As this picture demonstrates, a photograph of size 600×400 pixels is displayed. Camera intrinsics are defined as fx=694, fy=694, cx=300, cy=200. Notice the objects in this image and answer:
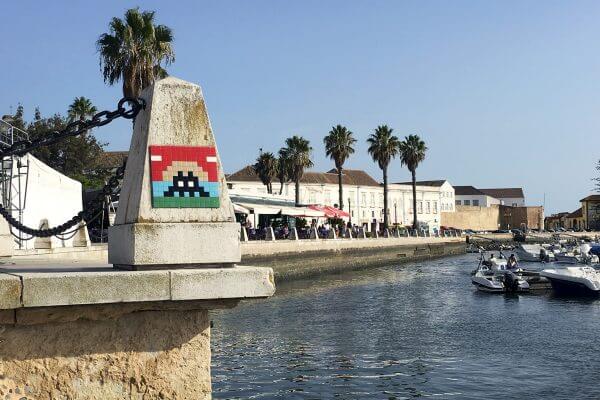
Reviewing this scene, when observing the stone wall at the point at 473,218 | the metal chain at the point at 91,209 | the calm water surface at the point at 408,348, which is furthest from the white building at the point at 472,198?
the metal chain at the point at 91,209

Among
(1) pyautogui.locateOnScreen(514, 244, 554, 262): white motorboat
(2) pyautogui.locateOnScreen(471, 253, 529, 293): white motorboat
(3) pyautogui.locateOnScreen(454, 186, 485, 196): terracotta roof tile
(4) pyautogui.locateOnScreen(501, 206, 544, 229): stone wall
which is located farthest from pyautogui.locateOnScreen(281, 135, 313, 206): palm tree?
(3) pyautogui.locateOnScreen(454, 186, 485, 196): terracotta roof tile

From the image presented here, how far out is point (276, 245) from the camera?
142ft

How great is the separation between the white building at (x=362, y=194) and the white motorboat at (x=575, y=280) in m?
45.7

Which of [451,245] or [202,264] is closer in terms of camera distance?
[202,264]

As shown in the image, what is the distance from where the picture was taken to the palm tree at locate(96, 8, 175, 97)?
3097 centimetres

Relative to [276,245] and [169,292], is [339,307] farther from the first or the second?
[169,292]

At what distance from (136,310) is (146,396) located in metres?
0.54

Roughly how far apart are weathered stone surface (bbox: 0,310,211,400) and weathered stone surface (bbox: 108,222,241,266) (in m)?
0.35

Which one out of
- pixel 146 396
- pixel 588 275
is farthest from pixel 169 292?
pixel 588 275

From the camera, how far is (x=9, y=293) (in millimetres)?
3768

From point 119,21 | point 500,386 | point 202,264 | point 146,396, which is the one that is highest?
point 119,21

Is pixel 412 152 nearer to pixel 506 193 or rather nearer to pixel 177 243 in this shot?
pixel 177 243

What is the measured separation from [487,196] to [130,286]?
153 meters

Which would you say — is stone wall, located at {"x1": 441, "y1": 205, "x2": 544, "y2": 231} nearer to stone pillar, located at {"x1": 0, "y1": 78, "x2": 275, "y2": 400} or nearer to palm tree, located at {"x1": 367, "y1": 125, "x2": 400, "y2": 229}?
palm tree, located at {"x1": 367, "y1": 125, "x2": 400, "y2": 229}
